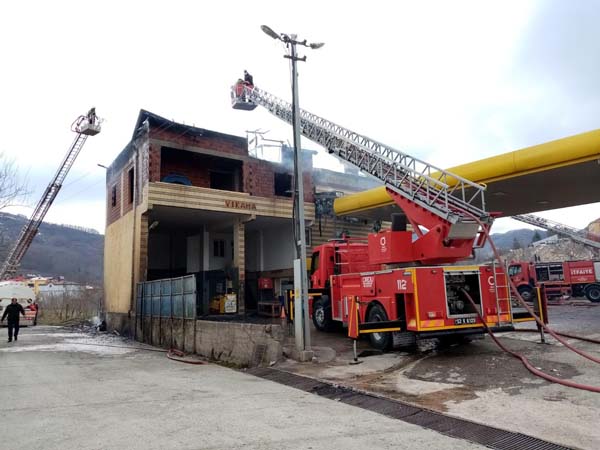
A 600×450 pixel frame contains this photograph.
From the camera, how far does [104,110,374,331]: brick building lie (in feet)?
65.4

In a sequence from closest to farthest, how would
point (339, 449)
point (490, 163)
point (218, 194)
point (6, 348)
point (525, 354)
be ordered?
1. point (339, 449)
2. point (525, 354)
3. point (490, 163)
4. point (6, 348)
5. point (218, 194)

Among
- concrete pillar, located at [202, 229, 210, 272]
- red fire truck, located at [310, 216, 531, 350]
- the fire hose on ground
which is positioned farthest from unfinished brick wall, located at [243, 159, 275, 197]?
the fire hose on ground

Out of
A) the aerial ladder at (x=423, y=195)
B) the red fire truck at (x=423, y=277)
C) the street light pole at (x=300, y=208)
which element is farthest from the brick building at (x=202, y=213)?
the street light pole at (x=300, y=208)

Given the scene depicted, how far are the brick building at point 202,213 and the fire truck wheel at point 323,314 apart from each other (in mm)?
6316

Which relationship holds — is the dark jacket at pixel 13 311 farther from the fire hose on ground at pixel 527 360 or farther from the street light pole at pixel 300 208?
the fire hose on ground at pixel 527 360

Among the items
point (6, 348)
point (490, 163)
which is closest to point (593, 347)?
point (490, 163)

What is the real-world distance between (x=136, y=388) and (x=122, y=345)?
957 cm

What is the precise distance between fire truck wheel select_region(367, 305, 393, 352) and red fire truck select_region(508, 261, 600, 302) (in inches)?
613

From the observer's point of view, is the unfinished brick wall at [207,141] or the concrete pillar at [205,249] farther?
the concrete pillar at [205,249]

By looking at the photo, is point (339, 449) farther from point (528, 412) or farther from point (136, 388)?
point (136, 388)

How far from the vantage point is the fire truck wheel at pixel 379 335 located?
1109 centimetres

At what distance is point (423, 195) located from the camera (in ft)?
39.4

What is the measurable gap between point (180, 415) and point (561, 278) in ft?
82.3

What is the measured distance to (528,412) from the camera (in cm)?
619
